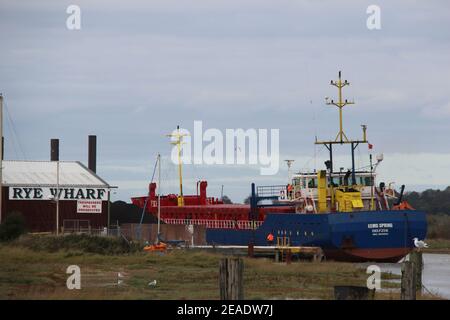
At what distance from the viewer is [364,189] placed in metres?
65.5

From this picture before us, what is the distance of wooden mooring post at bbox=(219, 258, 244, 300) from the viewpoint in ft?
92.3

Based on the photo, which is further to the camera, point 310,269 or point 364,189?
point 364,189

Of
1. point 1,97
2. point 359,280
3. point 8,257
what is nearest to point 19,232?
point 1,97

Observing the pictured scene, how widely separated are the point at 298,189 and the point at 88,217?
19.1 metres

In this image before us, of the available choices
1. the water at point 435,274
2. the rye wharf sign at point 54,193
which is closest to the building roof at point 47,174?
the rye wharf sign at point 54,193

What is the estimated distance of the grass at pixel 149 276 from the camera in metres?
35.8

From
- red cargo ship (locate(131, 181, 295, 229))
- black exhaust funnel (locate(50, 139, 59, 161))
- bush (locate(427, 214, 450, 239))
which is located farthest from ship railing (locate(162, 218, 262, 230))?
bush (locate(427, 214, 450, 239))

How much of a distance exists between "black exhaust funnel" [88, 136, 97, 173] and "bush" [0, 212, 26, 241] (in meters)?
23.4

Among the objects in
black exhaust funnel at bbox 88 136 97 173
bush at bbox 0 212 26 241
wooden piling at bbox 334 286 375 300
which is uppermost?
black exhaust funnel at bbox 88 136 97 173

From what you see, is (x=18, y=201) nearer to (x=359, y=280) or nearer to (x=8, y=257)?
(x=8, y=257)

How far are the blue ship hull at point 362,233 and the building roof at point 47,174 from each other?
71.4 ft

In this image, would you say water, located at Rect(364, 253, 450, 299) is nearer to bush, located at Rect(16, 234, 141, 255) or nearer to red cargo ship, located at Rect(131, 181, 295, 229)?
red cargo ship, located at Rect(131, 181, 295, 229)

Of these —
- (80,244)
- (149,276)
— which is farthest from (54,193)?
(149,276)

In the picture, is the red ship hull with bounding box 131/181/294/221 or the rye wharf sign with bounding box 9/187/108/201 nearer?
the red ship hull with bounding box 131/181/294/221
